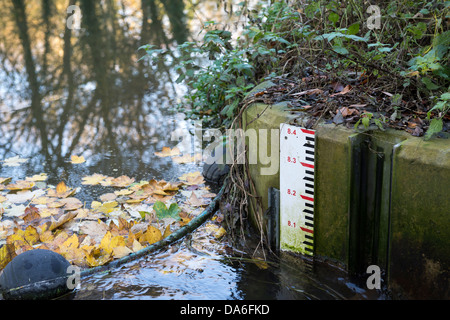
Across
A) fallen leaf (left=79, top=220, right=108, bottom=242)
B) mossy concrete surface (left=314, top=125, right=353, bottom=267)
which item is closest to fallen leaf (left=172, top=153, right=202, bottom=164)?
fallen leaf (left=79, top=220, right=108, bottom=242)

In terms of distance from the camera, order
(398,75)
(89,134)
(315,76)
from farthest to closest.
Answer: (89,134) → (315,76) → (398,75)

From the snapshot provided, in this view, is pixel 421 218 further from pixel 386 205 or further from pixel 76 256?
pixel 76 256

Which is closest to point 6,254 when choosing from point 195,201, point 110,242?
point 110,242

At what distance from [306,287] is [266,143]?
929 millimetres

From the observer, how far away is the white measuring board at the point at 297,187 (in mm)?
→ 2934

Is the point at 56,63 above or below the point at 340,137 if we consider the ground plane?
above

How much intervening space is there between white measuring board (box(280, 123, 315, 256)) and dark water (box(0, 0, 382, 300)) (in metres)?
0.18

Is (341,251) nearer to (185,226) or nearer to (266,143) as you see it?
(266,143)

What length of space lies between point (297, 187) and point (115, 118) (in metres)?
3.51

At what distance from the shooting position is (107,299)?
2.80 metres

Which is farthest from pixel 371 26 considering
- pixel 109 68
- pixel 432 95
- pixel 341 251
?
pixel 109 68

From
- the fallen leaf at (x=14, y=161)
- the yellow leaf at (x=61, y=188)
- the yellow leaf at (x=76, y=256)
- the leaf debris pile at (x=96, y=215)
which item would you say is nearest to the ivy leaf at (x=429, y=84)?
the leaf debris pile at (x=96, y=215)

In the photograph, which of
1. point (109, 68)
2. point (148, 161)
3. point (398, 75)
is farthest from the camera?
point (109, 68)

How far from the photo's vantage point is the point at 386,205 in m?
2.65
